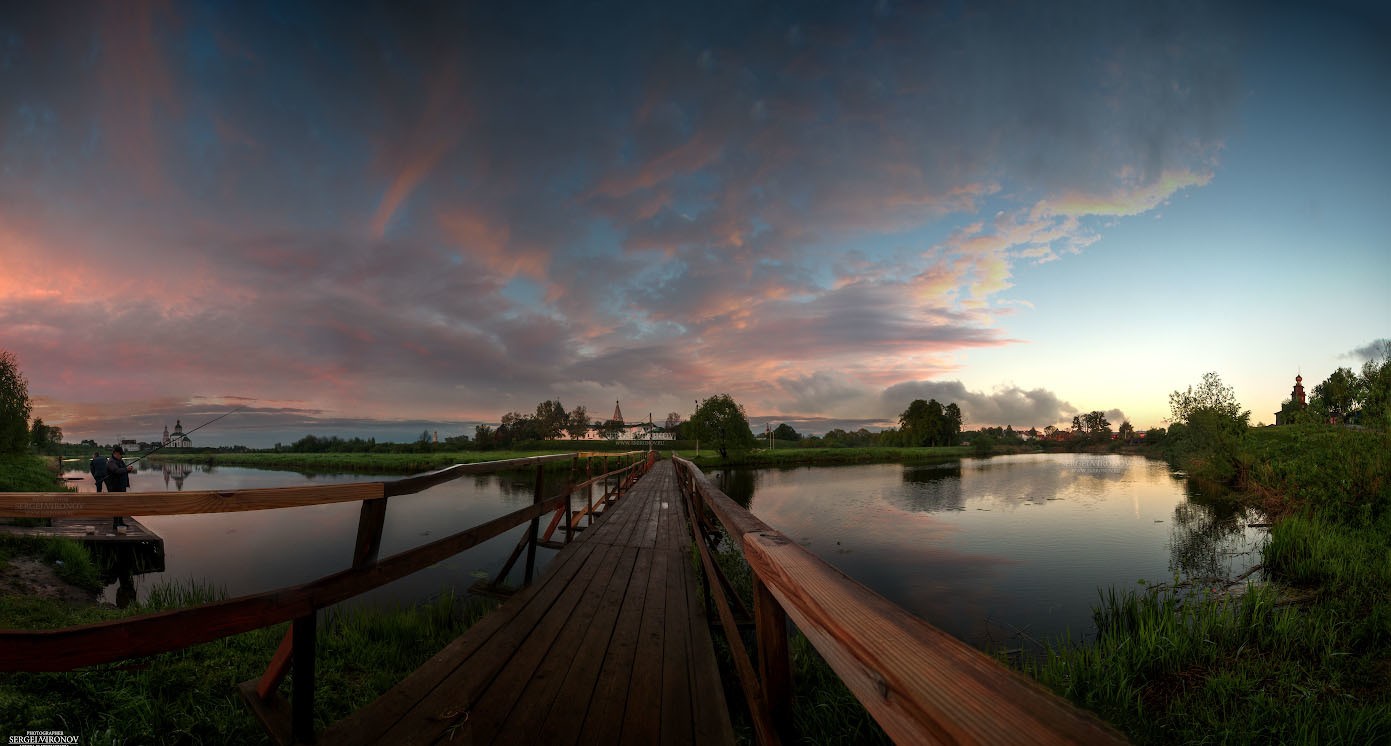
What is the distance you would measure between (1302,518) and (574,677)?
17.0 metres

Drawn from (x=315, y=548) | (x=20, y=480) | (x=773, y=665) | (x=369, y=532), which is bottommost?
(x=315, y=548)

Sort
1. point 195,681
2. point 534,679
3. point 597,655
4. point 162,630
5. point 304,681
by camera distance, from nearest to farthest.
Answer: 1. point 162,630
2. point 304,681
3. point 534,679
4. point 597,655
5. point 195,681

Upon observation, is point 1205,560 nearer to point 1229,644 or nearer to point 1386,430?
point 1386,430

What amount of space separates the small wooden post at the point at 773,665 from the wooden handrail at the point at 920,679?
50 centimetres

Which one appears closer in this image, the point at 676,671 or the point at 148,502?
the point at 148,502

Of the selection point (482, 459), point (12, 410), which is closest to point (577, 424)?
point (482, 459)

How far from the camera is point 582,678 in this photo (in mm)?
2973

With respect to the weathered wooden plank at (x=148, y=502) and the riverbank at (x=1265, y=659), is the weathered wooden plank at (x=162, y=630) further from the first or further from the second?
the riverbank at (x=1265, y=659)

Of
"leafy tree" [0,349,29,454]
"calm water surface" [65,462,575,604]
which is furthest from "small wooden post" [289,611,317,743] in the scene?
"leafy tree" [0,349,29,454]

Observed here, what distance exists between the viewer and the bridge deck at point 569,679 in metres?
2.41

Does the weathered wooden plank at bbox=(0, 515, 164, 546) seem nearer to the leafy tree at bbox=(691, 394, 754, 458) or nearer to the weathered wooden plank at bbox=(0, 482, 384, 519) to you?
the weathered wooden plank at bbox=(0, 482, 384, 519)

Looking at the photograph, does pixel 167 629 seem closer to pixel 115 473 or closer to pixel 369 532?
pixel 369 532

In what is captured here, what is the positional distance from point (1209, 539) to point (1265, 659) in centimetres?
1229

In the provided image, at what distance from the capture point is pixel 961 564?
1276 cm
